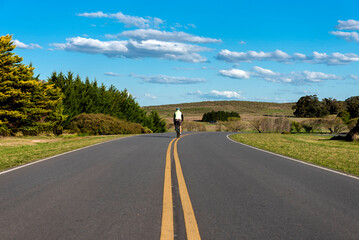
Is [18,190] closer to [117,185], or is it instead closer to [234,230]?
[117,185]

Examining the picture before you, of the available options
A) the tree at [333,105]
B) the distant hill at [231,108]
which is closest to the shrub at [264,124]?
the tree at [333,105]

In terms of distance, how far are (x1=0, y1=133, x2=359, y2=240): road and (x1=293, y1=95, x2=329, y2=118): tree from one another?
246 feet

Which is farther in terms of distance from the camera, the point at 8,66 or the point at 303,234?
the point at 8,66

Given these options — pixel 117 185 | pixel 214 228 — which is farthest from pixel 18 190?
pixel 214 228

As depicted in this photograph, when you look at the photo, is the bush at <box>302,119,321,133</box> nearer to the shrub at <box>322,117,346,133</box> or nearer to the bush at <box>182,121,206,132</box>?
the shrub at <box>322,117,346,133</box>

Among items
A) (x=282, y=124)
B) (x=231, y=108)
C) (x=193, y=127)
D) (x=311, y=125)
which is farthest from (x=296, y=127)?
(x=231, y=108)

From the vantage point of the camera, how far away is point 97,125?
1346 inches

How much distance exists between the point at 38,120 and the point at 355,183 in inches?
1106

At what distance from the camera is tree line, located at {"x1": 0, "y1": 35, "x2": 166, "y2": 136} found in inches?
1021

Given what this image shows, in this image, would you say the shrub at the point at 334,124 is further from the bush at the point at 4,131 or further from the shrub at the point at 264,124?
the bush at the point at 4,131

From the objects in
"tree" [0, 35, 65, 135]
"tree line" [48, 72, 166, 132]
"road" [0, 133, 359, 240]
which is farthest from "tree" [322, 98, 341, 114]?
"road" [0, 133, 359, 240]

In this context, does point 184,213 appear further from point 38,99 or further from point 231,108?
point 231,108

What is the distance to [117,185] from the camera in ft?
22.9

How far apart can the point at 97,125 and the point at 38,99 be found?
22.3ft
